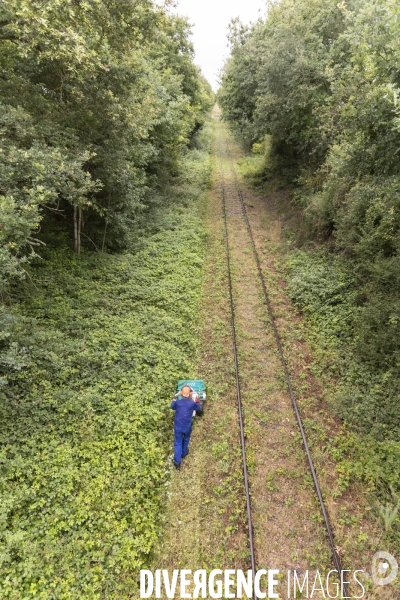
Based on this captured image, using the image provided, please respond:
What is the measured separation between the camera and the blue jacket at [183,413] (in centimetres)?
692

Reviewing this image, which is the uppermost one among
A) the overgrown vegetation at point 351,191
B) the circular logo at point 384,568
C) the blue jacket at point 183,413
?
the overgrown vegetation at point 351,191

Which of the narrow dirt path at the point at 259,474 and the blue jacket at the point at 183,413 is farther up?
the blue jacket at the point at 183,413

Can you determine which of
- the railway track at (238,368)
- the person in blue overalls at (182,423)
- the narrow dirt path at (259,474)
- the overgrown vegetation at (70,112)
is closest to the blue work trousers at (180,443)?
the person in blue overalls at (182,423)

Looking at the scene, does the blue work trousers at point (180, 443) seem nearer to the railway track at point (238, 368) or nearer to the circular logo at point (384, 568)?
the railway track at point (238, 368)

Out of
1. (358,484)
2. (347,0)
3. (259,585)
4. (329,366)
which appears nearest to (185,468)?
(259,585)

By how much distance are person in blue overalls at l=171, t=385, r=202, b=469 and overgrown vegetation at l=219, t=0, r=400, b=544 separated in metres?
3.29

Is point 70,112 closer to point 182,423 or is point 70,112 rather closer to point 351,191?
point 182,423

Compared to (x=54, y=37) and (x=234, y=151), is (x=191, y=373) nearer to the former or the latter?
(x=54, y=37)

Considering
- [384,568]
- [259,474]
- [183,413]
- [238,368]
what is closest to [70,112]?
[238,368]

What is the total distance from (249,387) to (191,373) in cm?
157

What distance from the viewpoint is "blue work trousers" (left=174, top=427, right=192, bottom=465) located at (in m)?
6.94

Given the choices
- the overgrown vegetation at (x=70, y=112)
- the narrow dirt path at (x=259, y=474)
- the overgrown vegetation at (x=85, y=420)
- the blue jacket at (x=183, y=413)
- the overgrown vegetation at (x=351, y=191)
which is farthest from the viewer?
the overgrown vegetation at (x=351, y=191)

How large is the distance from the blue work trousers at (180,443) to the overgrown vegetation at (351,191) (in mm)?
3273

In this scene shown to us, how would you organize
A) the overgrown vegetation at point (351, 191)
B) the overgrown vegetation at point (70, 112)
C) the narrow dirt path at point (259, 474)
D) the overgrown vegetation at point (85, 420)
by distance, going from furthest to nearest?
the overgrown vegetation at point (351, 191), the overgrown vegetation at point (70, 112), the narrow dirt path at point (259, 474), the overgrown vegetation at point (85, 420)
